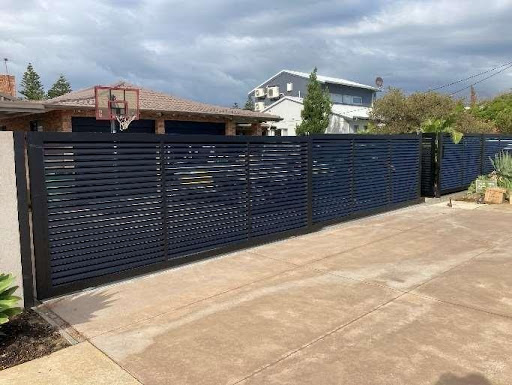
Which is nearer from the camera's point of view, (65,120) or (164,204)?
(164,204)

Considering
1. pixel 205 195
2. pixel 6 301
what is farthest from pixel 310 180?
pixel 6 301

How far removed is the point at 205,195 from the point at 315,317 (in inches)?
118

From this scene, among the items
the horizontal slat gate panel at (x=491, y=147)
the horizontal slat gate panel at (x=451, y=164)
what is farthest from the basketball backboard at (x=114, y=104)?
the horizontal slat gate panel at (x=491, y=147)

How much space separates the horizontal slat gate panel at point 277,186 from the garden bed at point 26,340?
403 centimetres

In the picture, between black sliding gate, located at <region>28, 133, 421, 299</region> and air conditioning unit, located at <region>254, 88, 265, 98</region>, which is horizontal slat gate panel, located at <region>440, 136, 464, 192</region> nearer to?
black sliding gate, located at <region>28, 133, 421, 299</region>

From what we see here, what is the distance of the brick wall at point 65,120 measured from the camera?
19.3 meters

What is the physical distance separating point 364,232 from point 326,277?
10.7 feet

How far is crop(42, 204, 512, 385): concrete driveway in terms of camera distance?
12.1 feet

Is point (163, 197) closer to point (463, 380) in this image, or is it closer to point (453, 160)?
point (463, 380)

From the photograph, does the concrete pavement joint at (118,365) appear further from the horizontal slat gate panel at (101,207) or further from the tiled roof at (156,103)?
the tiled roof at (156,103)

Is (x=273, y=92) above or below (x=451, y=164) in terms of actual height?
above

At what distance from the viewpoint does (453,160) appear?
14.3 m

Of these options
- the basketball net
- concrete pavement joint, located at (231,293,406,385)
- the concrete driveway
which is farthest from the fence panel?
the basketball net

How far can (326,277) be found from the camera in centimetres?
615
